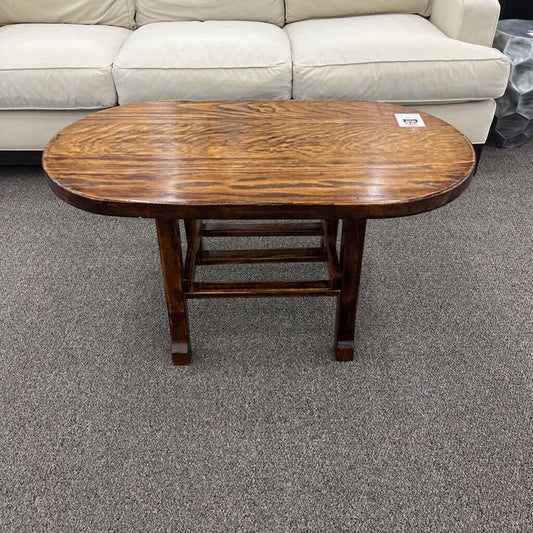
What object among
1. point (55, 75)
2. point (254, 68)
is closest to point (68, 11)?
point (55, 75)

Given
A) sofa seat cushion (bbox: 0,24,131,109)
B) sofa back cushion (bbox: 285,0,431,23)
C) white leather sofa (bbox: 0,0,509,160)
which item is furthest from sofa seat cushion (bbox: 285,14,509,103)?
sofa seat cushion (bbox: 0,24,131,109)

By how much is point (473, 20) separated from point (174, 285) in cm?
149

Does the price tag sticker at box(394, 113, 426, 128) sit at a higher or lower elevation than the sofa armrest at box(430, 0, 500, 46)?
lower

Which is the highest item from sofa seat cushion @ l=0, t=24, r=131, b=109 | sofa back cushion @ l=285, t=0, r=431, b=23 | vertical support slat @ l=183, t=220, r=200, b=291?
sofa back cushion @ l=285, t=0, r=431, b=23

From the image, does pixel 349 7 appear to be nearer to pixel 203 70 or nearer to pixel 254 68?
pixel 254 68

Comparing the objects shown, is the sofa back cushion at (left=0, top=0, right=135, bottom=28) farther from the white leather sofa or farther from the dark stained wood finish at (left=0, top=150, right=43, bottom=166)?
the dark stained wood finish at (left=0, top=150, right=43, bottom=166)

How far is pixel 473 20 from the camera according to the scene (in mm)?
1811

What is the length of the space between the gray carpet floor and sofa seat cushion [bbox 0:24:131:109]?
1.61 feet

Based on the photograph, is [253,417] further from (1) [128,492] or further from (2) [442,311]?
(2) [442,311]

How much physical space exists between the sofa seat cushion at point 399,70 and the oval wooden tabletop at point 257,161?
46 centimetres

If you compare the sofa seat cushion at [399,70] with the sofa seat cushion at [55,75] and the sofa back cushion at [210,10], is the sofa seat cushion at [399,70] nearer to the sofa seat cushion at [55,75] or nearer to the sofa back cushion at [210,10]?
the sofa back cushion at [210,10]

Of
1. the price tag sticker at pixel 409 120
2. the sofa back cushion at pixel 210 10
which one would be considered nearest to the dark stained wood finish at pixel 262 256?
the price tag sticker at pixel 409 120

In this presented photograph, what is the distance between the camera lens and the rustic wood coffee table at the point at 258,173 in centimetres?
95

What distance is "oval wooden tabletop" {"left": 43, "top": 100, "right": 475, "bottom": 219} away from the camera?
943mm
